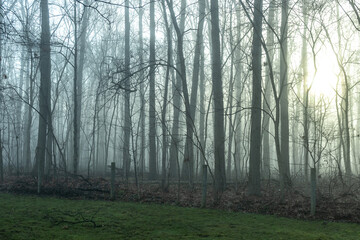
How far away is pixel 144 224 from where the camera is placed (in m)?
6.89

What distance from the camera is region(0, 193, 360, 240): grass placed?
232 inches

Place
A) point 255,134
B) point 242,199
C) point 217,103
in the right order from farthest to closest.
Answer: point 217,103 → point 255,134 → point 242,199

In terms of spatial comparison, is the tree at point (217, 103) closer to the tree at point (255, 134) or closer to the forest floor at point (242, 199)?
the forest floor at point (242, 199)

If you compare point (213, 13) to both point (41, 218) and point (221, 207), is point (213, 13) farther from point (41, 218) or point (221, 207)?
point (41, 218)

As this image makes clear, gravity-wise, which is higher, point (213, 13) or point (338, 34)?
point (338, 34)

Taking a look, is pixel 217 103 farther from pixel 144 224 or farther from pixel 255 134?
pixel 144 224

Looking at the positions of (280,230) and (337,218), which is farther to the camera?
(337,218)

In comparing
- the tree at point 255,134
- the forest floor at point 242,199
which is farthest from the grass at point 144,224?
the tree at point 255,134

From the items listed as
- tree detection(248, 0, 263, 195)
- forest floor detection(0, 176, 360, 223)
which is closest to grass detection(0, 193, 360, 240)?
forest floor detection(0, 176, 360, 223)

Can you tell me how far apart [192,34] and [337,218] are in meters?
27.9

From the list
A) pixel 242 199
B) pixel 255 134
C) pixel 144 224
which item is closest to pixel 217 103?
pixel 255 134

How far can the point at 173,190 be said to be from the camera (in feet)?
40.9

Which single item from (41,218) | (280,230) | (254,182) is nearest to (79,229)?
(41,218)

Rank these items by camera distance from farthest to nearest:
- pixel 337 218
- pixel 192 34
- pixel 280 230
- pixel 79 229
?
Answer: pixel 192 34, pixel 337 218, pixel 280 230, pixel 79 229
